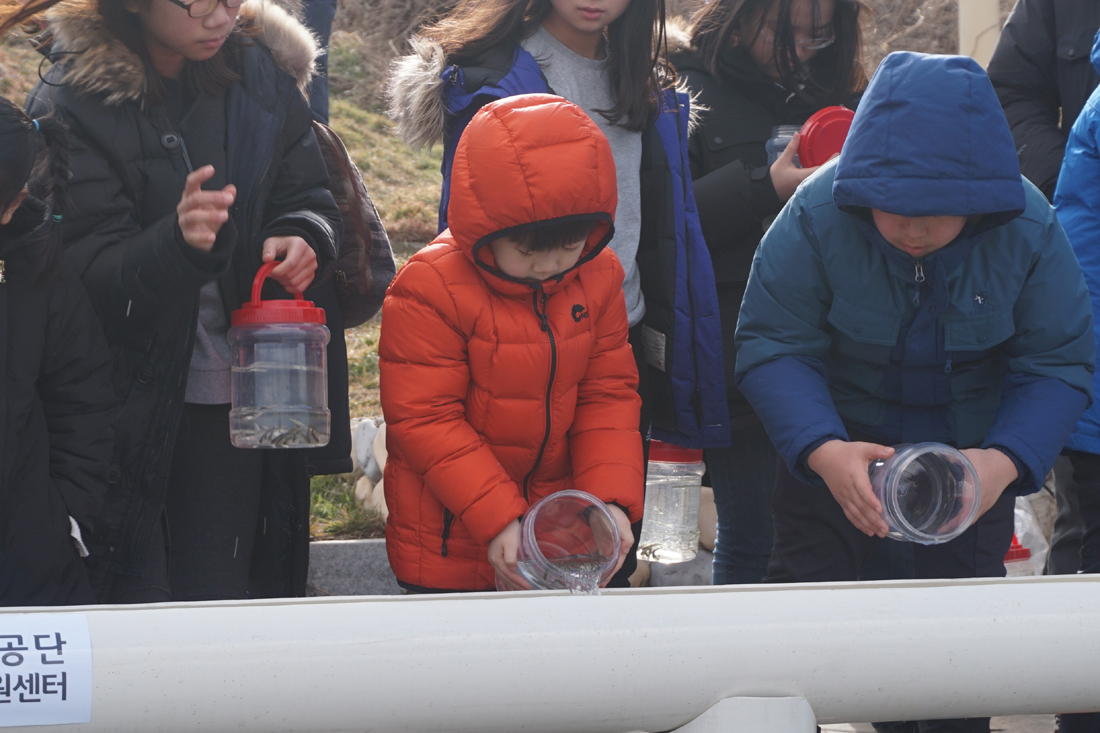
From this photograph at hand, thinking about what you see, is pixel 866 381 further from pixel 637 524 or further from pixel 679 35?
pixel 679 35

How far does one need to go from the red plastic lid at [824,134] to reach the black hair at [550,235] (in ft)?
3.24

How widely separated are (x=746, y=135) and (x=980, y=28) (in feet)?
11.2

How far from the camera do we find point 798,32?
3.32 m

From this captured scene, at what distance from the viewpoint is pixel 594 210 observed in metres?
2.46

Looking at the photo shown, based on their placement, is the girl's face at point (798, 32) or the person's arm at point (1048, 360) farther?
the girl's face at point (798, 32)

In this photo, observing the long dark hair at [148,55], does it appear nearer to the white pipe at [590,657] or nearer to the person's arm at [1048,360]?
the white pipe at [590,657]

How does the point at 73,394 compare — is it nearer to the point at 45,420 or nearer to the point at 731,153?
the point at 45,420

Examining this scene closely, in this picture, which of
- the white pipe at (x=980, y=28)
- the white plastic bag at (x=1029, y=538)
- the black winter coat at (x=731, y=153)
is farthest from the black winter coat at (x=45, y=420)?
the white pipe at (x=980, y=28)

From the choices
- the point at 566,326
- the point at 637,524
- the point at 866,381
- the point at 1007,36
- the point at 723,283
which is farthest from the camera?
the point at 1007,36

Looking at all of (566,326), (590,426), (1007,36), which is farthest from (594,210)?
(1007,36)

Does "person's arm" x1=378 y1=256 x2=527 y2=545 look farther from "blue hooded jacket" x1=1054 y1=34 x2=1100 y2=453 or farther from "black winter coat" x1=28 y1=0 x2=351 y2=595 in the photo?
"blue hooded jacket" x1=1054 y1=34 x2=1100 y2=453

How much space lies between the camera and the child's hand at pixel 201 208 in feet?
7.98

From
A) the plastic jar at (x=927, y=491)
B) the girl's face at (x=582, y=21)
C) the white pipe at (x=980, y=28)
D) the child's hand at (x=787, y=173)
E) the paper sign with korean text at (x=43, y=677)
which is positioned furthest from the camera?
the white pipe at (x=980, y=28)

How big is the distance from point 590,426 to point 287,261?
798 millimetres
